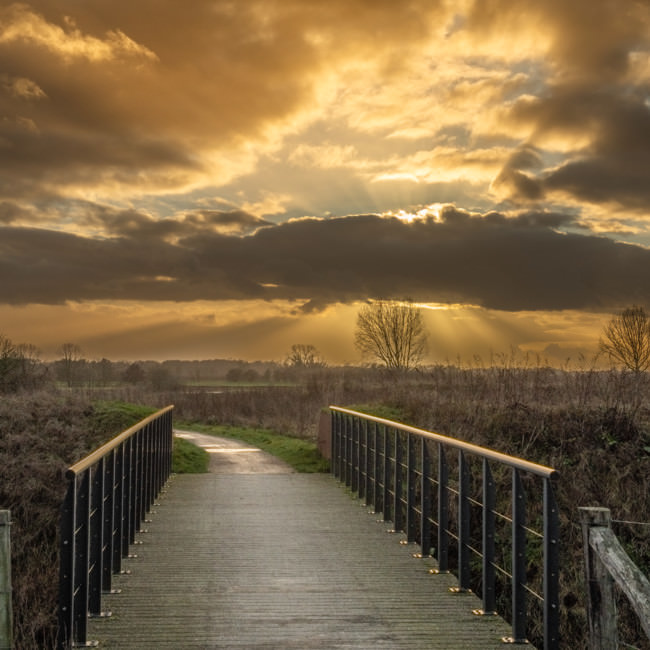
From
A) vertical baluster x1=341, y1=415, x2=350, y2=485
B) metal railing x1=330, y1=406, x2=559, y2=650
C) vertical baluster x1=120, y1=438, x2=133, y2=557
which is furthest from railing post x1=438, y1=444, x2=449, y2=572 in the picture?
vertical baluster x1=341, y1=415, x2=350, y2=485

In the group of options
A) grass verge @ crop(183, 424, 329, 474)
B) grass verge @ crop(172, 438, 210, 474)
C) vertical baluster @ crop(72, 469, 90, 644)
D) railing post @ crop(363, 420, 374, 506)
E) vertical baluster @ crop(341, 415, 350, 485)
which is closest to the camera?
vertical baluster @ crop(72, 469, 90, 644)

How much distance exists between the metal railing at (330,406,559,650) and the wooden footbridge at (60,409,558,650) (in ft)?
0.07

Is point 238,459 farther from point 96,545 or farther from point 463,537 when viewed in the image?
point 96,545

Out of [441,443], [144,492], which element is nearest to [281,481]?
[144,492]

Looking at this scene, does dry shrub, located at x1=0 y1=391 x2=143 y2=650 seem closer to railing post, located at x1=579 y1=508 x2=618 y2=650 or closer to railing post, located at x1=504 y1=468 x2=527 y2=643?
railing post, located at x1=504 y1=468 x2=527 y2=643

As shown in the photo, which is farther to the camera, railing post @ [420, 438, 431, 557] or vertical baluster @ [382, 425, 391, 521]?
vertical baluster @ [382, 425, 391, 521]

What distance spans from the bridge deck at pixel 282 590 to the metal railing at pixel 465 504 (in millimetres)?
260

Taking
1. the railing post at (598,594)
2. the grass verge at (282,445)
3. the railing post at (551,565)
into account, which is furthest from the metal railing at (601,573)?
the grass verge at (282,445)

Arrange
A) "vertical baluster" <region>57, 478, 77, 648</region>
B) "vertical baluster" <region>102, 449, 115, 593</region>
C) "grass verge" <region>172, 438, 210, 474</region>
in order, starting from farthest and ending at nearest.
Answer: "grass verge" <region>172, 438, 210, 474</region> < "vertical baluster" <region>102, 449, 115, 593</region> < "vertical baluster" <region>57, 478, 77, 648</region>

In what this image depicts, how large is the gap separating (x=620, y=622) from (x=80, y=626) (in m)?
8.33

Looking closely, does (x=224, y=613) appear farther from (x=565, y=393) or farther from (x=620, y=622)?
(x=565, y=393)

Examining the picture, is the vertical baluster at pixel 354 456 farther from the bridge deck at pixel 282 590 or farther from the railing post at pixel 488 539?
the railing post at pixel 488 539

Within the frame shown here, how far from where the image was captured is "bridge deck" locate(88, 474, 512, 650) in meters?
5.53

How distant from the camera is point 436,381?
23.1 meters
